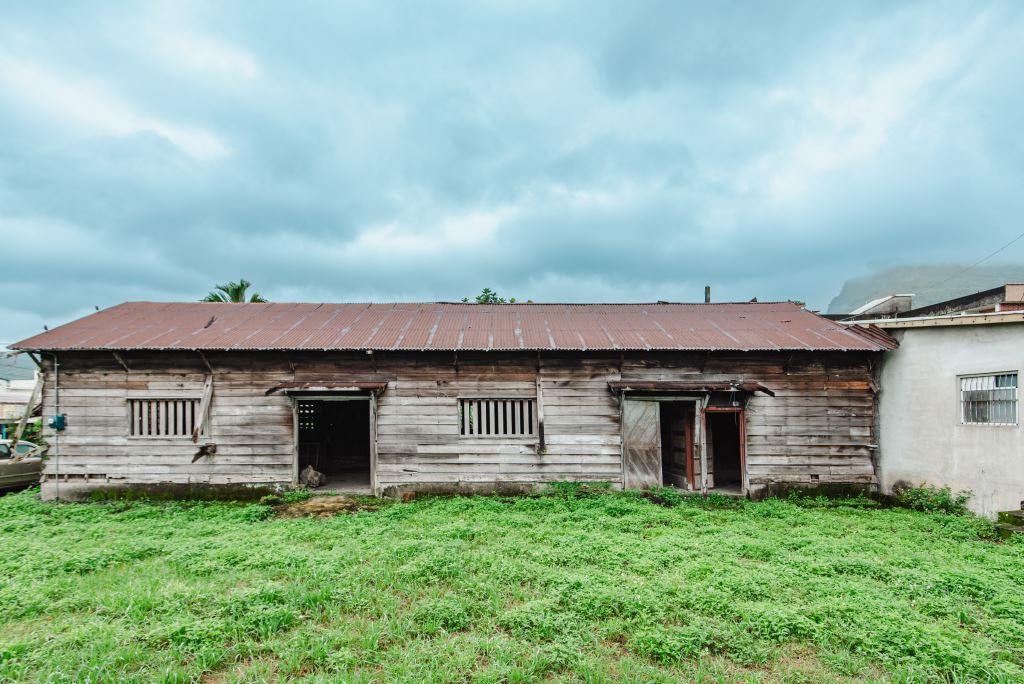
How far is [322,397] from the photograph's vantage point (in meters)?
11.2

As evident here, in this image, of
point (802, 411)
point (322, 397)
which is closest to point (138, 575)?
point (322, 397)

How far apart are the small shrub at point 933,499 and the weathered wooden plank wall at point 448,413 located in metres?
1.00

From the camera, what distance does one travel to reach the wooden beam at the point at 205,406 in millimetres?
10875

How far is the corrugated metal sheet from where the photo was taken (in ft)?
36.4

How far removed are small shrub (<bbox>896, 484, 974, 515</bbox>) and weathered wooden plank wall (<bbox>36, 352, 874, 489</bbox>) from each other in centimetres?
100

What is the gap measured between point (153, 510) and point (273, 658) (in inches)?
288

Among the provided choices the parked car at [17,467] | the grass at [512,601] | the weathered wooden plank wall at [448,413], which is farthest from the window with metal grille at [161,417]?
the grass at [512,601]

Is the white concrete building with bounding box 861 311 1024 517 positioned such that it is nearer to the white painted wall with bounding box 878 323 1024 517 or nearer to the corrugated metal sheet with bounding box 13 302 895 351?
the white painted wall with bounding box 878 323 1024 517

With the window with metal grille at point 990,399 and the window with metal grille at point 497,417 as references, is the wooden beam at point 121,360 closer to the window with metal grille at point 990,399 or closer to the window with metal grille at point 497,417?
the window with metal grille at point 497,417

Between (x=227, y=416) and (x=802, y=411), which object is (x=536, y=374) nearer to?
(x=802, y=411)

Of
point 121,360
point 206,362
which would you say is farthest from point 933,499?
point 121,360

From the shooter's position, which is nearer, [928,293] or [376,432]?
[376,432]

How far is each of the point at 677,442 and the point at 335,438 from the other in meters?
11.0

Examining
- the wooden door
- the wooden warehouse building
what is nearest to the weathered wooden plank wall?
the wooden warehouse building
